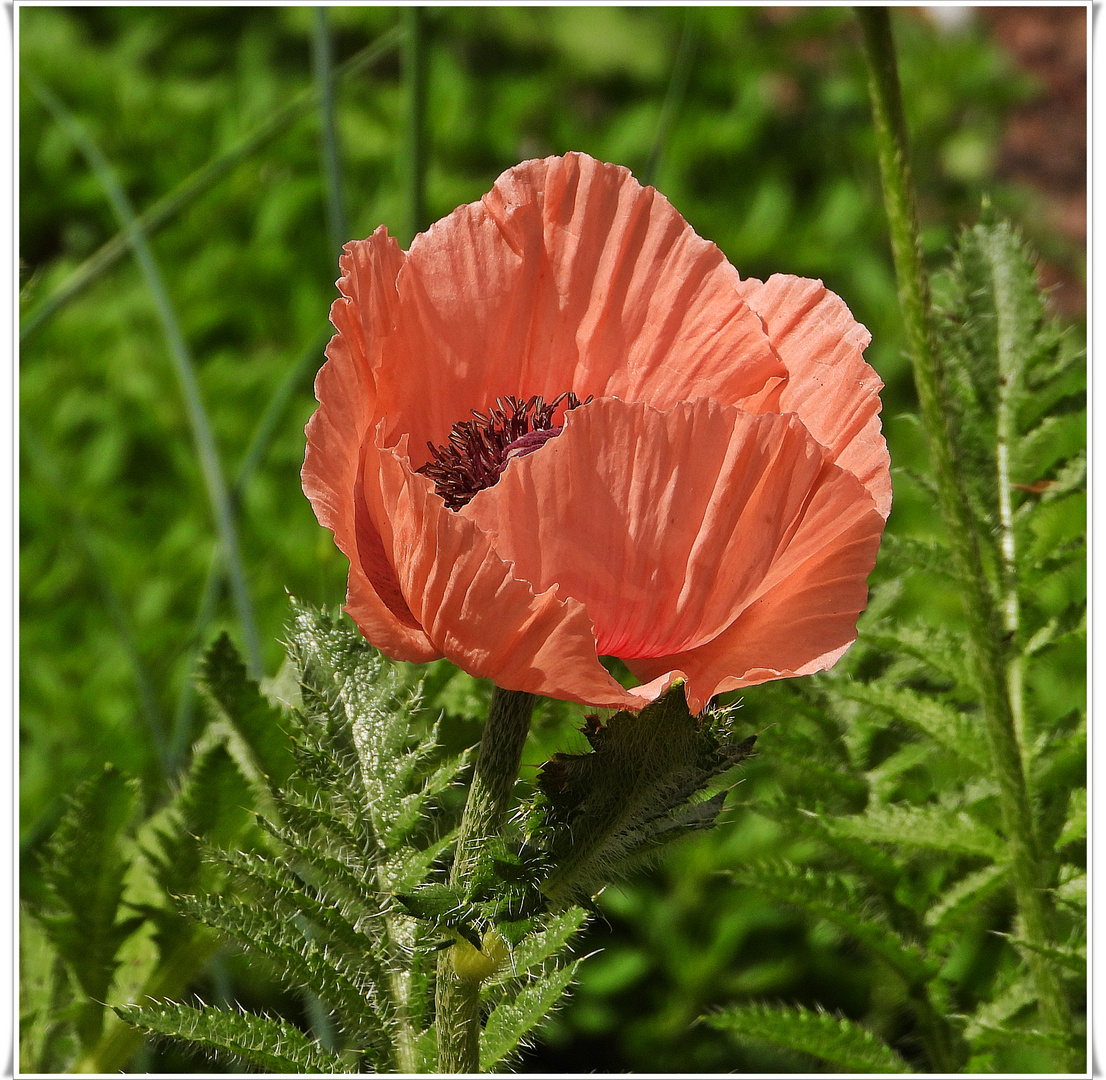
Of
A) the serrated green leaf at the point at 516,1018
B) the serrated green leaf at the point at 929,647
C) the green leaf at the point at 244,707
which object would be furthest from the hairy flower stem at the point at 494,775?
the serrated green leaf at the point at 929,647

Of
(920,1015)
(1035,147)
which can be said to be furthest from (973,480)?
(1035,147)

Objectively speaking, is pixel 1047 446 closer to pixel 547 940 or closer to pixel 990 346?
pixel 990 346

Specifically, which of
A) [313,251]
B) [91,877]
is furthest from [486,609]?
[313,251]

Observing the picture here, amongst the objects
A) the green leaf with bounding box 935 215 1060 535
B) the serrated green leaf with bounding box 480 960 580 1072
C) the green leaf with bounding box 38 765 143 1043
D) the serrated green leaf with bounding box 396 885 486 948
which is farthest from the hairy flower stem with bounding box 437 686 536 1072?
the green leaf with bounding box 935 215 1060 535

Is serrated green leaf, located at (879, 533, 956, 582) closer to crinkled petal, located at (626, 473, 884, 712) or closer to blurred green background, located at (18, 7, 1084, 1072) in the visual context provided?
blurred green background, located at (18, 7, 1084, 1072)

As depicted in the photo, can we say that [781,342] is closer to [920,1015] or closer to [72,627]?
[920,1015]
